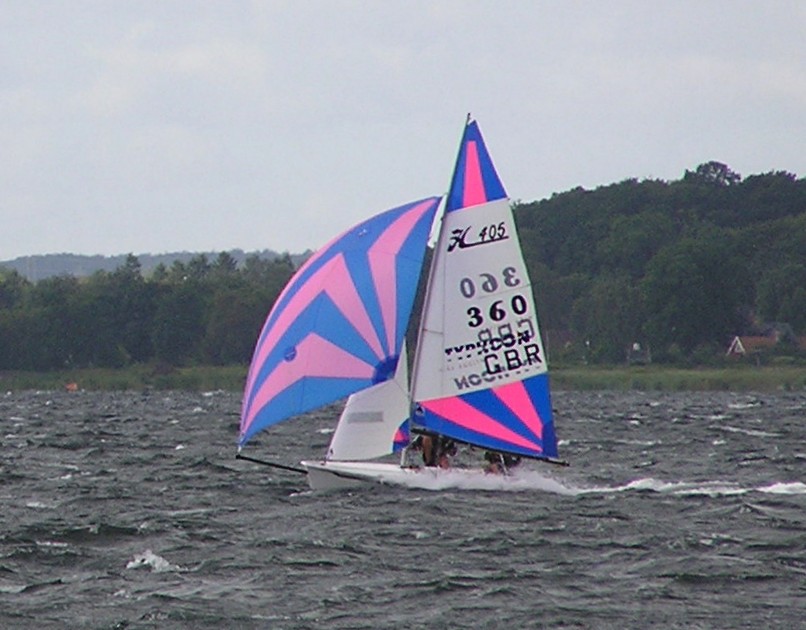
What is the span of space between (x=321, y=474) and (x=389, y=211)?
161 inches

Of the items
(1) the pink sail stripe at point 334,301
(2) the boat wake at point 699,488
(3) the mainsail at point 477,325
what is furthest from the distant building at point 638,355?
(1) the pink sail stripe at point 334,301

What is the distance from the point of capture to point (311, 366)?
86.3 feet

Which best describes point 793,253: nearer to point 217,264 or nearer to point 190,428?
point 217,264

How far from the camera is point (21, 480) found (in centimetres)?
3192

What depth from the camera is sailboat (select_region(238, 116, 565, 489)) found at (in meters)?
26.5

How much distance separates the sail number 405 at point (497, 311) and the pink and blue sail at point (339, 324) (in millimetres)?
1068

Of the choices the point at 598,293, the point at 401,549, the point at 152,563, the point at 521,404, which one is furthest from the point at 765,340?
the point at 152,563

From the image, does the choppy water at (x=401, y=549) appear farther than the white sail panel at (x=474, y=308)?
No

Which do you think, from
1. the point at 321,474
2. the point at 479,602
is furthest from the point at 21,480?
the point at 479,602

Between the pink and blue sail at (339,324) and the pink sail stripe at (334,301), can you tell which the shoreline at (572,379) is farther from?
the pink sail stripe at (334,301)

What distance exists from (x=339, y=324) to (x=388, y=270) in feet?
3.62

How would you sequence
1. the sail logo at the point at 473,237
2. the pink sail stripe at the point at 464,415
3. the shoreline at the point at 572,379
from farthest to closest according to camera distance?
the shoreline at the point at 572,379, the pink sail stripe at the point at 464,415, the sail logo at the point at 473,237

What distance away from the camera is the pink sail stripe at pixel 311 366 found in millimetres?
26344

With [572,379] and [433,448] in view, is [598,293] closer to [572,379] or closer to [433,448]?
[572,379]
